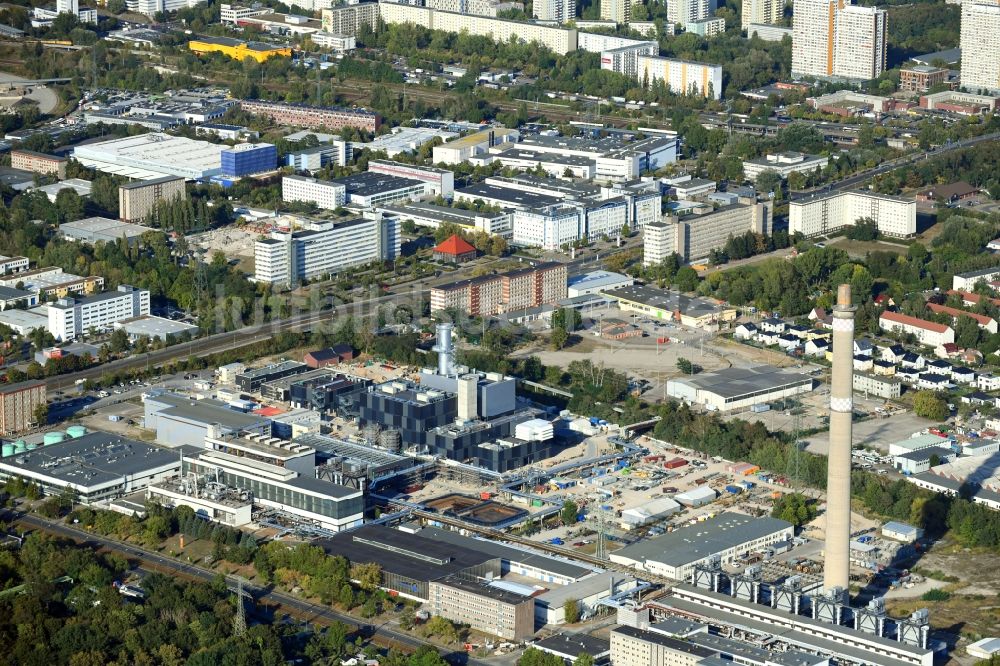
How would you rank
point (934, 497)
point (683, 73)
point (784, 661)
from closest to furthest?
1. point (784, 661)
2. point (934, 497)
3. point (683, 73)

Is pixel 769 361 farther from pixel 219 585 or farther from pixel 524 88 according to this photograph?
pixel 524 88

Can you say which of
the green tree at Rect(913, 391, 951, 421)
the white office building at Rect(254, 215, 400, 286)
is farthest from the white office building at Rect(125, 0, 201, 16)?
the green tree at Rect(913, 391, 951, 421)

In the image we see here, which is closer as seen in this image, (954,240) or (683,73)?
(954,240)

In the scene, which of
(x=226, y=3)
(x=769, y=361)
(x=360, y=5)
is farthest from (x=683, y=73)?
(x=769, y=361)

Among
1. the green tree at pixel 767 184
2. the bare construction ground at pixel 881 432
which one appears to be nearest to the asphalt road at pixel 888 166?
the green tree at pixel 767 184

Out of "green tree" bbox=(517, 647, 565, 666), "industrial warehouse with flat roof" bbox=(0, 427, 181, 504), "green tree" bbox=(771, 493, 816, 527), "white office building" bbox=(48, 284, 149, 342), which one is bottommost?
"green tree" bbox=(517, 647, 565, 666)

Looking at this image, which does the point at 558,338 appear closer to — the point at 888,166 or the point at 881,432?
the point at 881,432

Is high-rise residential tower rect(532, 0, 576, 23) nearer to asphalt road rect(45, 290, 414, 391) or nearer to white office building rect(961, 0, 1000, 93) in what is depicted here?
white office building rect(961, 0, 1000, 93)

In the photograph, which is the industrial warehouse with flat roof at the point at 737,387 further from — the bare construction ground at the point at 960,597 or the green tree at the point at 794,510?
the bare construction ground at the point at 960,597
